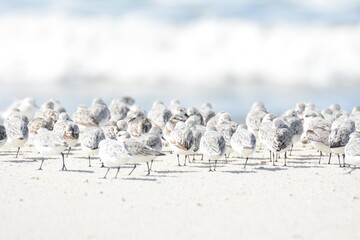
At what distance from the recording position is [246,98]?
3994 centimetres

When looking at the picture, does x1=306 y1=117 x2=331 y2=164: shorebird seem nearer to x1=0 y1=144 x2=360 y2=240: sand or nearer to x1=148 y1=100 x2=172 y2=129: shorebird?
x1=0 y1=144 x2=360 y2=240: sand

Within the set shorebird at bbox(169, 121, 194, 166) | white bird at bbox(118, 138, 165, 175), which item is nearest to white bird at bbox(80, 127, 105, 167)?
white bird at bbox(118, 138, 165, 175)

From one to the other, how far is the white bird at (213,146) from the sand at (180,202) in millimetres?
425

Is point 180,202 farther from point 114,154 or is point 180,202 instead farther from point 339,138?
point 339,138

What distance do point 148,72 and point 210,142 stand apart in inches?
1533

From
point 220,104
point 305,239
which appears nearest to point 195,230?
point 305,239

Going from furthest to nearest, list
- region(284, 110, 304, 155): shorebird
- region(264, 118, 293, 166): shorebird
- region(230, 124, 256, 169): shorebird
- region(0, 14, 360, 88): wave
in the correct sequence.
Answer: region(0, 14, 360, 88): wave → region(284, 110, 304, 155): shorebird → region(264, 118, 293, 166): shorebird → region(230, 124, 256, 169): shorebird

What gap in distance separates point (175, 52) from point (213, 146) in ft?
135

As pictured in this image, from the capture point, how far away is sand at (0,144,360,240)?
9.31 meters

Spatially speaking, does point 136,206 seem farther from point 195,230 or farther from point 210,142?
point 210,142

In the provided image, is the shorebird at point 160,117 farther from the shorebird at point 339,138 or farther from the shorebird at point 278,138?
the shorebird at point 339,138

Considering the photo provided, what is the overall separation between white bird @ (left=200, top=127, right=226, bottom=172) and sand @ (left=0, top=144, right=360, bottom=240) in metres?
0.43

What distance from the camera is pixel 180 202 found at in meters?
11.1

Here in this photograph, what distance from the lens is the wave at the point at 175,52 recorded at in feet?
170
